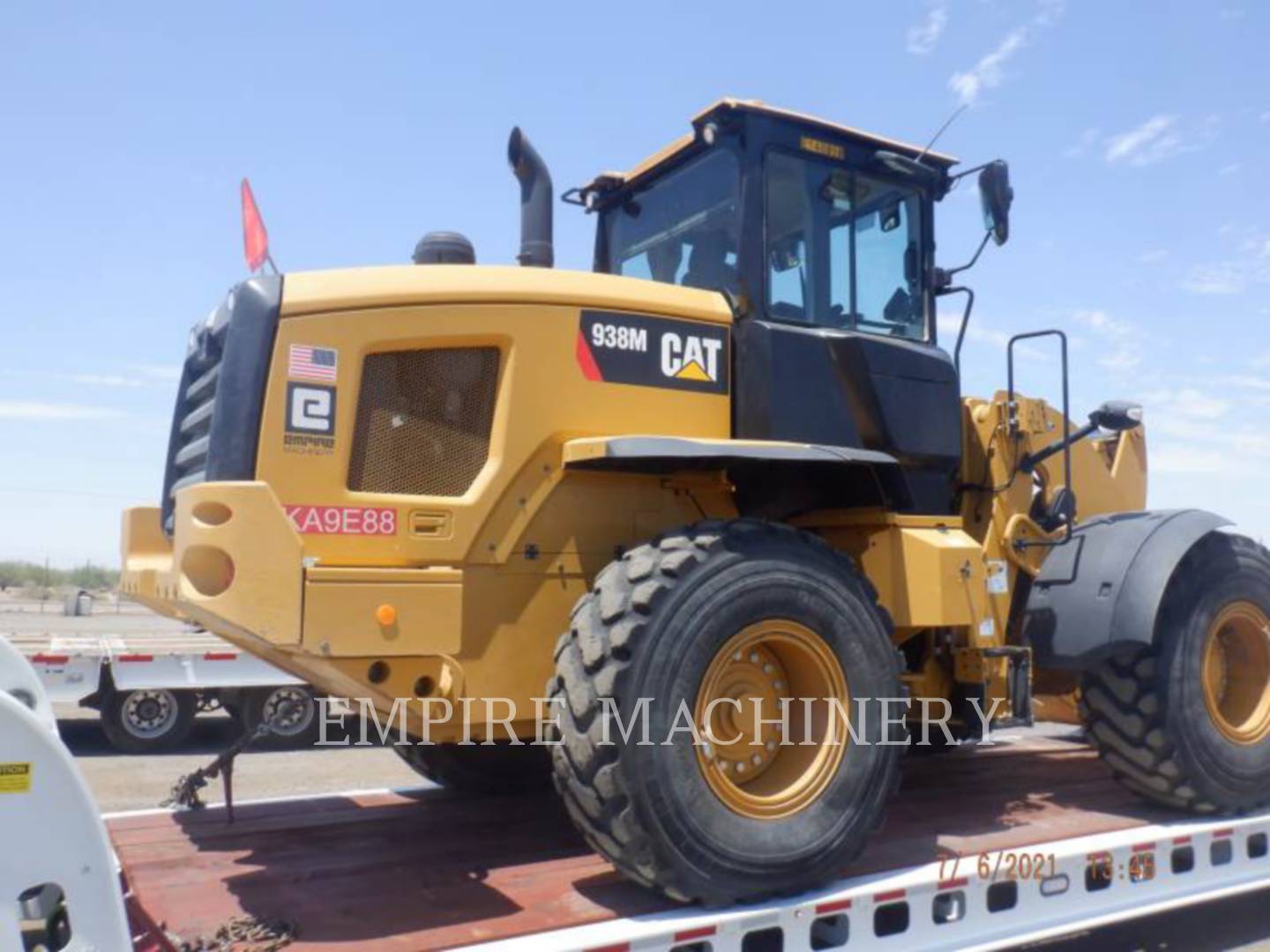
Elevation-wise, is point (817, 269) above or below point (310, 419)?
above

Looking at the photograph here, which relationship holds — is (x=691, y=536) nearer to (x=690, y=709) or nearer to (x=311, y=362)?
(x=690, y=709)

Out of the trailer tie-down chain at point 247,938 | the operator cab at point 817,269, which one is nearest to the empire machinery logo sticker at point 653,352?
the operator cab at point 817,269

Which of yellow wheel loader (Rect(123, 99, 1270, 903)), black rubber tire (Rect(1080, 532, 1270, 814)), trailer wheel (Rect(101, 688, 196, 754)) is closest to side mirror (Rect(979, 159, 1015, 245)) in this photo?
yellow wheel loader (Rect(123, 99, 1270, 903))

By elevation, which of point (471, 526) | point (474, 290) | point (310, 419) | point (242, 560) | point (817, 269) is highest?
point (817, 269)

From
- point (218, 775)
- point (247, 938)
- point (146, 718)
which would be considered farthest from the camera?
point (146, 718)

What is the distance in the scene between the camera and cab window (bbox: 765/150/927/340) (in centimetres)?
487

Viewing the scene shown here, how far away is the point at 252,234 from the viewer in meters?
4.42

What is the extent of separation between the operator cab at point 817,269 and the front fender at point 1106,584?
62cm

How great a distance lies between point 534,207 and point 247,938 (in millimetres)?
3209

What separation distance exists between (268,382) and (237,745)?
1.54 meters

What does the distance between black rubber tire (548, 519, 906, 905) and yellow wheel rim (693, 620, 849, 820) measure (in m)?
0.05

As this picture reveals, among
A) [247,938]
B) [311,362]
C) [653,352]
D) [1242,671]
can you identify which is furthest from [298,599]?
[1242,671]

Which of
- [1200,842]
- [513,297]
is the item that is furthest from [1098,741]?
[513,297]
